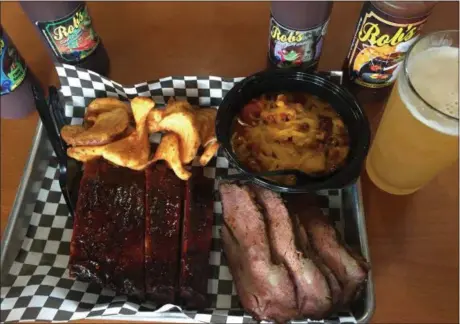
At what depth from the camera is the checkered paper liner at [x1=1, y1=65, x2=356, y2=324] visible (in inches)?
37.8

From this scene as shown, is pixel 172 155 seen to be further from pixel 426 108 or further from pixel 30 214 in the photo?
pixel 426 108

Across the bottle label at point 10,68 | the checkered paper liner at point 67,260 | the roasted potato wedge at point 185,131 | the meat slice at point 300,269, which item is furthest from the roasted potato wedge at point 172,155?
the bottle label at point 10,68

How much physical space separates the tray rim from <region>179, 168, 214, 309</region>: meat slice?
0.07 meters

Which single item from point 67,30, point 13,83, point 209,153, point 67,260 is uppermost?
point 67,30

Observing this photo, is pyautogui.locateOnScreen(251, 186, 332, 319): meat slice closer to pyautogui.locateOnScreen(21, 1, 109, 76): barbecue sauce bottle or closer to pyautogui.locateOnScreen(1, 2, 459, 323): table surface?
pyautogui.locateOnScreen(1, 2, 459, 323): table surface

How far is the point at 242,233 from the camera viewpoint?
1029mm

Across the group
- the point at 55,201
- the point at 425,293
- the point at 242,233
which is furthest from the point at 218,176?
the point at 425,293

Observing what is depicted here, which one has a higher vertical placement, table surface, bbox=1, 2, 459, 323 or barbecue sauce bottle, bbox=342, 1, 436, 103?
barbecue sauce bottle, bbox=342, 1, 436, 103

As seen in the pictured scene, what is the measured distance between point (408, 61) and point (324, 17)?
0.79 ft

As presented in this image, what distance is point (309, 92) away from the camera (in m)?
1.13

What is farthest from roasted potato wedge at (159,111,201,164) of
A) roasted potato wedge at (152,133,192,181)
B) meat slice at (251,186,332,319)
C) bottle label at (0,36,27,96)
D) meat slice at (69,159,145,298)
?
bottle label at (0,36,27,96)

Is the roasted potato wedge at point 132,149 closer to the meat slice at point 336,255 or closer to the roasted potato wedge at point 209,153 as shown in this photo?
the roasted potato wedge at point 209,153

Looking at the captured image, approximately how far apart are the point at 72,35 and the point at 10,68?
17 cm

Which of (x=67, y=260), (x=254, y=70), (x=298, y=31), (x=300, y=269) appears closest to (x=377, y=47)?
(x=298, y=31)
